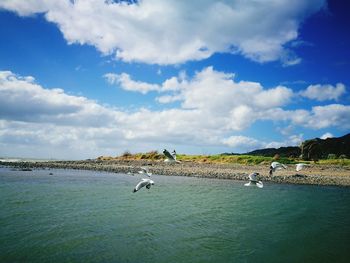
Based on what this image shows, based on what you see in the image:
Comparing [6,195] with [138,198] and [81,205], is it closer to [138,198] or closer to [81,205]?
[81,205]

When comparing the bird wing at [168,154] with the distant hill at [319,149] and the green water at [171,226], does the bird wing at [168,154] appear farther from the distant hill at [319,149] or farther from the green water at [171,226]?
the distant hill at [319,149]

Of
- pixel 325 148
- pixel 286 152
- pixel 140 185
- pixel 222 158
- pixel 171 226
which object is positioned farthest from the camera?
pixel 286 152

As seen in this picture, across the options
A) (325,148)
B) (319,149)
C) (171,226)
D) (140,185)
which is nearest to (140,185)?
(140,185)

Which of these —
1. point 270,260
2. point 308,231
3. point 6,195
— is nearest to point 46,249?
point 270,260

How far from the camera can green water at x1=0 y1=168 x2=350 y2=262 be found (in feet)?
40.6

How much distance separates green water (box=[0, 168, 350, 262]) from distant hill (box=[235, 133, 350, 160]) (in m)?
35.1

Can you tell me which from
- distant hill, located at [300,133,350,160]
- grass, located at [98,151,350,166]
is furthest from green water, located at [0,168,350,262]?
distant hill, located at [300,133,350,160]

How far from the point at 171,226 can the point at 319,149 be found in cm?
5198

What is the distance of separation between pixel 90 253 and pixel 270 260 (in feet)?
20.7

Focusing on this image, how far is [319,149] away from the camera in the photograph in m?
61.3

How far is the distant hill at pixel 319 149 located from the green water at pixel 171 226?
35.1 m

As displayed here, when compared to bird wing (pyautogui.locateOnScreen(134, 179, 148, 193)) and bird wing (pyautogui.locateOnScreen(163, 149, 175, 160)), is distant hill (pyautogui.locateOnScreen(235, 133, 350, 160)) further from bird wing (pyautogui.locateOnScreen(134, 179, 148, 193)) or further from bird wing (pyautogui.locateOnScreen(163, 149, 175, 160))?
bird wing (pyautogui.locateOnScreen(134, 179, 148, 193))

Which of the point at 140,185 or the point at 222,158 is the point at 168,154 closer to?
the point at 140,185

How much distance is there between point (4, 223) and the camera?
15875 mm
